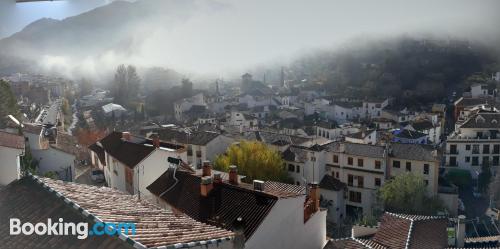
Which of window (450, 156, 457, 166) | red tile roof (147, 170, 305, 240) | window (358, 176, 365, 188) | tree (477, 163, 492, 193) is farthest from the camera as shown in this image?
Answer: window (450, 156, 457, 166)

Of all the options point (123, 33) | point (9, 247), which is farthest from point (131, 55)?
point (9, 247)

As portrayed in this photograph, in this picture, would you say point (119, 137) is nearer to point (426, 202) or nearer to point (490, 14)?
point (490, 14)

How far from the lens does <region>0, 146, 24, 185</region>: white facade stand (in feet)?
6.54

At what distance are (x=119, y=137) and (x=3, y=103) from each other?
73.2 inches

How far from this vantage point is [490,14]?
8.23 feet

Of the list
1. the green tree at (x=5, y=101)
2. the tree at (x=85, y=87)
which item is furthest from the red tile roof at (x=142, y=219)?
the tree at (x=85, y=87)

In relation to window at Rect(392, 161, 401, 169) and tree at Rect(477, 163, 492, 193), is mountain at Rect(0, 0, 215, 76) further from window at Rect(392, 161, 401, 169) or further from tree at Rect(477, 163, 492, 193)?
tree at Rect(477, 163, 492, 193)

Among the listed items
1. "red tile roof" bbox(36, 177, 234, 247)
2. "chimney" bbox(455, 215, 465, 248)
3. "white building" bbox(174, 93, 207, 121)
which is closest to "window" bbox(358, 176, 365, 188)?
"chimney" bbox(455, 215, 465, 248)

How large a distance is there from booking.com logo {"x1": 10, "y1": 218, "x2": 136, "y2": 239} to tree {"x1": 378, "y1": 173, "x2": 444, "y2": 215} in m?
5.25

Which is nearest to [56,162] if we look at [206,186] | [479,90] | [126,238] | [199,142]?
[206,186]

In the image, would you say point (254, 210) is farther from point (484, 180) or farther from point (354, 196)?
point (484, 180)

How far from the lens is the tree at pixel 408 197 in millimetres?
6148

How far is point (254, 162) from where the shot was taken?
6.34 metres

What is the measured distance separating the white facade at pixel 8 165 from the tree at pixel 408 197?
16.6 ft
